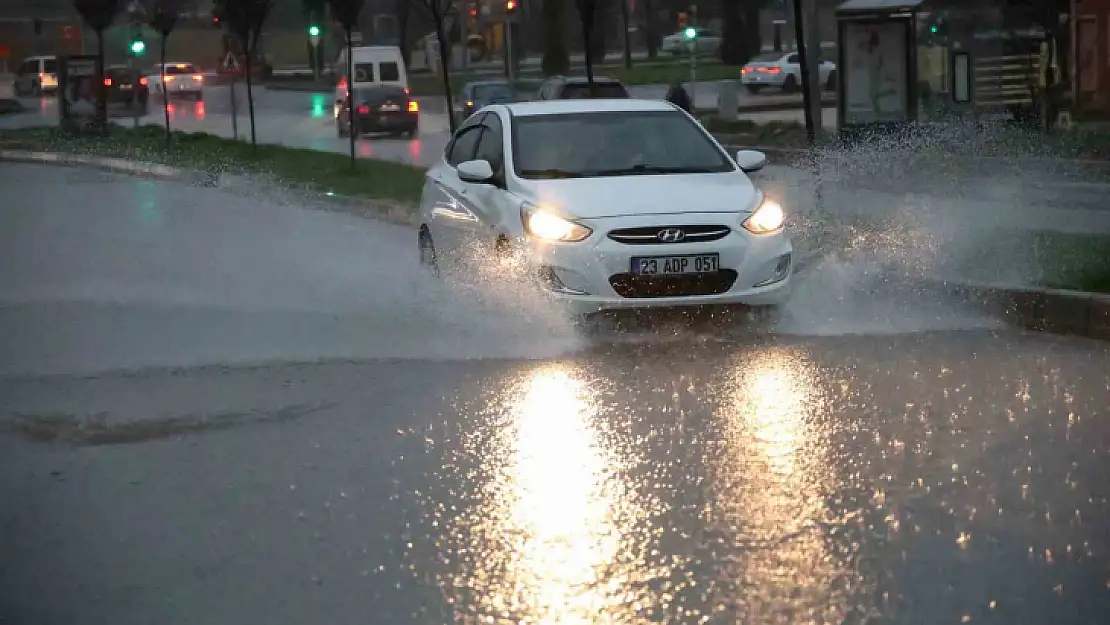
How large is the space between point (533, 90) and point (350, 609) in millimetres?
55390

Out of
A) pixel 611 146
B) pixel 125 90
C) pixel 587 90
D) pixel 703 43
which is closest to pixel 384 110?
pixel 587 90

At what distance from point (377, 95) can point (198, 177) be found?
1238 cm

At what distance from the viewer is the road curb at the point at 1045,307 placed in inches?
390

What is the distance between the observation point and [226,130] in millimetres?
44812

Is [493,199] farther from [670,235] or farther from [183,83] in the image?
[183,83]

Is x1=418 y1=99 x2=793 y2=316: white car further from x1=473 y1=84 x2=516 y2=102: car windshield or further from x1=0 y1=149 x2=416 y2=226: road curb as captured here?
x1=473 y1=84 x2=516 y2=102: car windshield

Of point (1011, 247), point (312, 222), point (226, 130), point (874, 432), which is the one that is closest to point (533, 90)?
point (226, 130)

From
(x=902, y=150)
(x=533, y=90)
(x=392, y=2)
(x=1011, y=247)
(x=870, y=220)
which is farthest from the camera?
(x=392, y=2)

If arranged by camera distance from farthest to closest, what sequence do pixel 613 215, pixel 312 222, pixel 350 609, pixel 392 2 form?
1. pixel 392 2
2. pixel 312 222
3. pixel 613 215
4. pixel 350 609

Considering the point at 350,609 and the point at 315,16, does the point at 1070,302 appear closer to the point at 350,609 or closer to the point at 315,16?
the point at 350,609

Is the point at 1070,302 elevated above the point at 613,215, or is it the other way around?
the point at 613,215

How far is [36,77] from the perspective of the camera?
7438 centimetres

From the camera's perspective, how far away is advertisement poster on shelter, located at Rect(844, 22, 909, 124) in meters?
27.8

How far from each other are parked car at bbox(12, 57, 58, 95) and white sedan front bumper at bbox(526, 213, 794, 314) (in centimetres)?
6815
